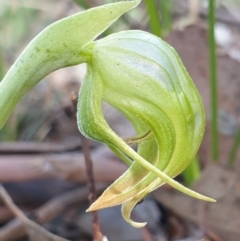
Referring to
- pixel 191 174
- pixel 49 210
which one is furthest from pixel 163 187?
pixel 49 210

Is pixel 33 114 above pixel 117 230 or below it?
above

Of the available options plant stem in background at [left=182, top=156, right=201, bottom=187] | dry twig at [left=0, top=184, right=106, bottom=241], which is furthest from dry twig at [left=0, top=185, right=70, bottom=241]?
plant stem in background at [left=182, top=156, right=201, bottom=187]

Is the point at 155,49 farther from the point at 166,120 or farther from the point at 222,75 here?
the point at 222,75

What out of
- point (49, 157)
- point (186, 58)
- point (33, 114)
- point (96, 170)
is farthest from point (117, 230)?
point (33, 114)

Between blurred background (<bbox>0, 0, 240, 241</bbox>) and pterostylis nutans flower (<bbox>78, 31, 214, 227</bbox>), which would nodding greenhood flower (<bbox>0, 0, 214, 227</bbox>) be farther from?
blurred background (<bbox>0, 0, 240, 241</bbox>)

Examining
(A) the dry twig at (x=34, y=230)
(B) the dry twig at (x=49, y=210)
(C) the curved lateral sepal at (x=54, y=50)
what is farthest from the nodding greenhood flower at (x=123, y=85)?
(B) the dry twig at (x=49, y=210)

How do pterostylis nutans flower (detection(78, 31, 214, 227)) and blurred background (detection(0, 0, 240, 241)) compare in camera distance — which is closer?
pterostylis nutans flower (detection(78, 31, 214, 227))

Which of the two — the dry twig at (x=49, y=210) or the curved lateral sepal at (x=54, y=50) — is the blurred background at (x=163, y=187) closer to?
the dry twig at (x=49, y=210)

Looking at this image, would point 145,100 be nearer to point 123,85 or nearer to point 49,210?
point 123,85
